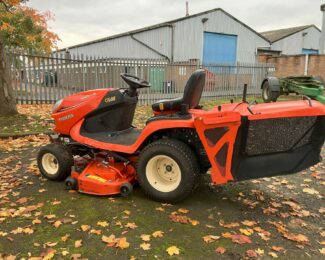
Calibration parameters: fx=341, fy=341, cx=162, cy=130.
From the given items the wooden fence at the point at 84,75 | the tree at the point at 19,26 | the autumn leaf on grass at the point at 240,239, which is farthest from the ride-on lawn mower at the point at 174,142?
the tree at the point at 19,26

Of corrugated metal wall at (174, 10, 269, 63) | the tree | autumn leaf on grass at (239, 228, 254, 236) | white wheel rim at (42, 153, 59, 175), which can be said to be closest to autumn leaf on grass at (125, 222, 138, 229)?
autumn leaf on grass at (239, 228, 254, 236)

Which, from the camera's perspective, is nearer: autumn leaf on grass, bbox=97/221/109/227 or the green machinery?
autumn leaf on grass, bbox=97/221/109/227

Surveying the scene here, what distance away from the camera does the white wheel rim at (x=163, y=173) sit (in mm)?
3727

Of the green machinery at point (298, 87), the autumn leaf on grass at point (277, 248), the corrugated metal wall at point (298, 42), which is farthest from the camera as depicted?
the corrugated metal wall at point (298, 42)

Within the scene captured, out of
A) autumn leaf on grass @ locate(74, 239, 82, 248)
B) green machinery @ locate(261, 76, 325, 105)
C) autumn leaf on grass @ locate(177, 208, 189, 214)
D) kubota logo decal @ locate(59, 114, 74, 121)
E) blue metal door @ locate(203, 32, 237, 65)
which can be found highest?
blue metal door @ locate(203, 32, 237, 65)

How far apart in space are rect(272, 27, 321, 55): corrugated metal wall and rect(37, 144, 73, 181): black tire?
27.1m

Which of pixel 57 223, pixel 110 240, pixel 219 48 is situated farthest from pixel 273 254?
pixel 219 48

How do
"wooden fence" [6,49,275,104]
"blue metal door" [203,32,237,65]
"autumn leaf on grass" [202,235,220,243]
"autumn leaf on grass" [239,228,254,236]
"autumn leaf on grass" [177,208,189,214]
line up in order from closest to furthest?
"autumn leaf on grass" [202,235,220,243] < "autumn leaf on grass" [239,228,254,236] < "autumn leaf on grass" [177,208,189,214] < "wooden fence" [6,49,275,104] < "blue metal door" [203,32,237,65]

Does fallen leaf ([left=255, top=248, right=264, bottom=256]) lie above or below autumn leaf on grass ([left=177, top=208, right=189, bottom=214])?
below

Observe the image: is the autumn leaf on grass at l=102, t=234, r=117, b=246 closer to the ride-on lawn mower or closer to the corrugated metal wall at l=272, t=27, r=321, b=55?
the ride-on lawn mower

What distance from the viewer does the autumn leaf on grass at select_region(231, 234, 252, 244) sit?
3.06 metres

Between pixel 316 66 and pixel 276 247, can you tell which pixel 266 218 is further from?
pixel 316 66

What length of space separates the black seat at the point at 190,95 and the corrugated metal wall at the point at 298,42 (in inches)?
1055

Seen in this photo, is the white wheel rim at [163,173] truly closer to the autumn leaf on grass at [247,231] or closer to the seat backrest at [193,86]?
the seat backrest at [193,86]
